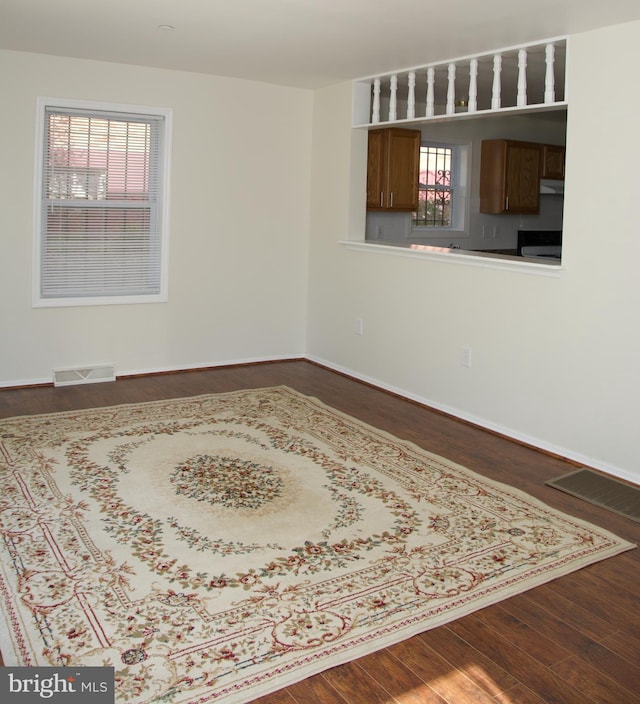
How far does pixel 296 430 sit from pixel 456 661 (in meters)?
2.42

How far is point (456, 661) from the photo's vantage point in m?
2.38

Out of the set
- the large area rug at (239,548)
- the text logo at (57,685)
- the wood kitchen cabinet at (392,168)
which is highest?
the wood kitchen cabinet at (392,168)

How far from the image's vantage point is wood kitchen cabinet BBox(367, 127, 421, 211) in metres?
6.18

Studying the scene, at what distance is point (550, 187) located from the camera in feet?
24.2

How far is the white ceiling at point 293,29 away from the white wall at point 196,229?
0.29 m

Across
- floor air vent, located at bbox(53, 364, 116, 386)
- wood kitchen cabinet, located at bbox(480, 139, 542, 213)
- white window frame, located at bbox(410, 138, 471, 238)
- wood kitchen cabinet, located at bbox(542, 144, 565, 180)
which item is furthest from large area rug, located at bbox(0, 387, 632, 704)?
wood kitchen cabinet, located at bbox(542, 144, 565, 180)

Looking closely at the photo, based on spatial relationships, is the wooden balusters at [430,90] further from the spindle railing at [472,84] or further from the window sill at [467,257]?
the window sill at [467,257]

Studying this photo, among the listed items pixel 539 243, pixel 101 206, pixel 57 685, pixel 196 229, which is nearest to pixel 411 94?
pixel 196 229

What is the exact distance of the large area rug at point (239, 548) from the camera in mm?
2381

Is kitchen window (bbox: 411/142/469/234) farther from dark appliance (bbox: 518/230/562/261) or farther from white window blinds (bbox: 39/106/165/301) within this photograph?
white window blinds (bbox: 39/106/165/301)

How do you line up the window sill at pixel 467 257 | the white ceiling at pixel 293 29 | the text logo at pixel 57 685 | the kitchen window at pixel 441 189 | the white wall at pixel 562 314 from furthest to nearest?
the kitchen window at pixel 441 189
the window sill at pixel 467 257
the white wall at pixel 562 314
the white ceiling at pixel 293 29
the text logo at pixel 57 685

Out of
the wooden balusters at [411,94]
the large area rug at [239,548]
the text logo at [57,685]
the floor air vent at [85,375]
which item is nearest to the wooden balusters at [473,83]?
the wooden balusters at [411,94]

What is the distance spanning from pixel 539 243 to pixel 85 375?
481 cm

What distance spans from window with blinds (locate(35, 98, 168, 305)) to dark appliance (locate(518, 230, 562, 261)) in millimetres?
3733
